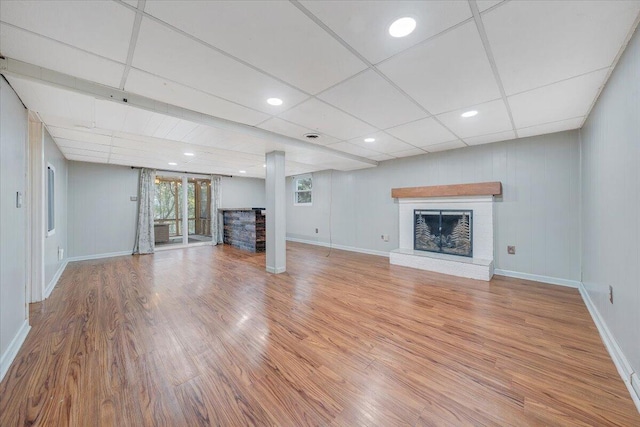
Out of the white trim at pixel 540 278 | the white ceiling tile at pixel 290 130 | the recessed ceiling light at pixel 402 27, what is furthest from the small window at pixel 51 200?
the white trim at pixel 540 278

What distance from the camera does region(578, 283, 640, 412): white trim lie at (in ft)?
4.83

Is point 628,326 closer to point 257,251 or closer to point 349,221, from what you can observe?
point 349,221

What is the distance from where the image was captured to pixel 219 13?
1.32 m

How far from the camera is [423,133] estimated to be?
3494 mm

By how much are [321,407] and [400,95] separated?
254 cm

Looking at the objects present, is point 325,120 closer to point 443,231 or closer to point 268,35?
point 268,35

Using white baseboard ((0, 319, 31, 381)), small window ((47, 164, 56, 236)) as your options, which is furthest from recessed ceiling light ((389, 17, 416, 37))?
small window ((47, 164, 56, 236))

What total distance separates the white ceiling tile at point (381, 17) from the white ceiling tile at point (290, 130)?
159cm

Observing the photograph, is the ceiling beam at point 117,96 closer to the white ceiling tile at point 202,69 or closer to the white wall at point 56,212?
the white ceiling tile at point 202,69

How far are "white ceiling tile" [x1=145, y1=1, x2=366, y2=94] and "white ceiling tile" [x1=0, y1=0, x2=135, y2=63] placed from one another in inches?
9.3

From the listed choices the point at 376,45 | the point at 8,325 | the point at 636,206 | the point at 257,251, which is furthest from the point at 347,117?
the point at 257,251

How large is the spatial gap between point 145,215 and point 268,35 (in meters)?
6.27

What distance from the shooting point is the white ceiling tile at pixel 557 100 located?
2.10 metres

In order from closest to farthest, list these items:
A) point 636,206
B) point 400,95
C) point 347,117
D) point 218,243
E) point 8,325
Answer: point 636,206
point 8,325
point 400,95
point 347,117
point 218,243
